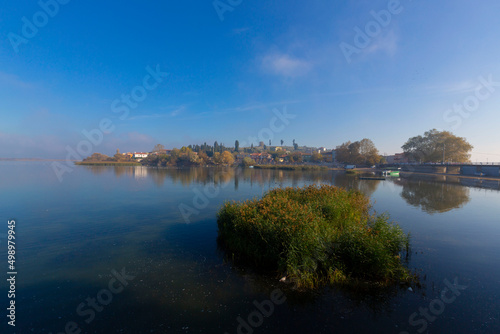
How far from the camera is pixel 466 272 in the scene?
10.1 metres

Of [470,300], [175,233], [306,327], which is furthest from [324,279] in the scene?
[175,233]

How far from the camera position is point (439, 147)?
9038cm

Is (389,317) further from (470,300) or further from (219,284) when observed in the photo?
(219,284)

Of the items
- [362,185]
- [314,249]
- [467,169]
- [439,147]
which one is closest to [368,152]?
[439,147]

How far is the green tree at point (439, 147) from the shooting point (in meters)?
84.9

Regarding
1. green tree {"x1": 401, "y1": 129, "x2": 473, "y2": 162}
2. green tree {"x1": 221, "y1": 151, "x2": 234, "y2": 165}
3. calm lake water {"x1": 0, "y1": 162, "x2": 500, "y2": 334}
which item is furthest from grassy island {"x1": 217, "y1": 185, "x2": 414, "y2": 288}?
green tree {"x1": 221, "y1": 151, "x2": 234, "y2": 165}

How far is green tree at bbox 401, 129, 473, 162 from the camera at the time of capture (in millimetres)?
84938

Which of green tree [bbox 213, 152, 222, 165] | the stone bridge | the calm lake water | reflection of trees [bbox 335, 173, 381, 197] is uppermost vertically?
green tree [bbox 213, 152, 222, 165]

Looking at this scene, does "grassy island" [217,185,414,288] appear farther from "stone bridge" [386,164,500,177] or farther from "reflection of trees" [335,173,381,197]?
"stone bridge" [386,164,500,177]

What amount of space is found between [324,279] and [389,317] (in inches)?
96.7

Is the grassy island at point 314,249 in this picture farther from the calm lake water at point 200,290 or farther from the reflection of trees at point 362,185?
the reflection of trees at point 362,185

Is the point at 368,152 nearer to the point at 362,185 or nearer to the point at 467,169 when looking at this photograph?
the point at 467,169

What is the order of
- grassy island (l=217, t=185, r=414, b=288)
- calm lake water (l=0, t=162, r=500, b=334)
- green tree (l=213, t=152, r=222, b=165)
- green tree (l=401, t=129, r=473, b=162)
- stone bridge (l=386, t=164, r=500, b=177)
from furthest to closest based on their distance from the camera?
green tree (l=213, t=152, r=222, b=165), green tree (l=401, t=129, r=473, b=162), stone bridge (l=386, t=164, r=500, b=177), grassy island (l=217, t=185, r=414, b=288), calm lake water (l=0, t=162, r=500, b=334)

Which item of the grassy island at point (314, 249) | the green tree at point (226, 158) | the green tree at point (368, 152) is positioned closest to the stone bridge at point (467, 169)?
the green tree at point (368, 152)
